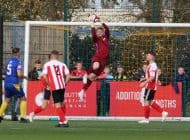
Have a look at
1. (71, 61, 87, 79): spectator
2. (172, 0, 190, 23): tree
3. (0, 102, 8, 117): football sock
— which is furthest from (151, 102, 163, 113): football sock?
(172, 0, 190, 23): tree

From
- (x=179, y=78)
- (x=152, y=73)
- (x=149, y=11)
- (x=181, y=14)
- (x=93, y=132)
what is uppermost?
(x=149, y=11)

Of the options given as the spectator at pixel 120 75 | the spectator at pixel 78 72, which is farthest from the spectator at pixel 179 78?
the spectator at pixel 78 72

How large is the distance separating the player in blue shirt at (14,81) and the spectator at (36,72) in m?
1.62

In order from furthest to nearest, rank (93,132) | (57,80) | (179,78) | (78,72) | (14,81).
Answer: (179,78) → (78,72) → (14,81) → (57,80) → (93,132)

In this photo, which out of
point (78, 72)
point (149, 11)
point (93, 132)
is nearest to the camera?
point (93, 132)

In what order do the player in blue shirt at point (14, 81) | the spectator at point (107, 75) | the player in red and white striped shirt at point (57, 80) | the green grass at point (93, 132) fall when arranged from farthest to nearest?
1. the spectator at point (107, 75)
2. the player in blue shirt at point (14, 81)
3. the player in red and white striped shirt at point (57, 80)
4. the green grass at point (93, 132)

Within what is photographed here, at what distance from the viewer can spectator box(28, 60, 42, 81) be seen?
68.0ft

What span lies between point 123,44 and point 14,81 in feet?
13.7

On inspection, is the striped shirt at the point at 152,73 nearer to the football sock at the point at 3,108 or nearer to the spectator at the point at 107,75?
the spectator at the point at 107,75

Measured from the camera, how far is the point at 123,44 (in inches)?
854

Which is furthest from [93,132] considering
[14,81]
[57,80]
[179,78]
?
[179,78]

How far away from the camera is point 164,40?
70.4ft

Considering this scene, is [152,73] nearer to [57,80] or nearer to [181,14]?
[57,80]

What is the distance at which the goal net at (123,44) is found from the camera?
21.2m
